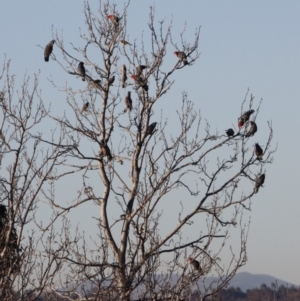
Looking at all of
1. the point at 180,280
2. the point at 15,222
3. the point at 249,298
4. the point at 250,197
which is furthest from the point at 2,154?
the point at 249,298

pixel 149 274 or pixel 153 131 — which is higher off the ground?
pixel 153 131

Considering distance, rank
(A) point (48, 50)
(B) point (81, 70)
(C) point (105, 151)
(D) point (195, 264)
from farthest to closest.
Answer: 1. (A) point (48, 50)
2. (B) point (81, 70)
3. (C) point (105, 151)
4. (D) point (195, 264)

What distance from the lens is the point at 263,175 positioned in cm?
1977

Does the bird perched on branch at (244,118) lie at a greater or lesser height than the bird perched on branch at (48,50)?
lesser

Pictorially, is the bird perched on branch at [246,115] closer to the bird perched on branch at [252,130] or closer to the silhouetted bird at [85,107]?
the bird perched on branch at [252,130]

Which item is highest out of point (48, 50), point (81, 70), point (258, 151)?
point (48, 50)

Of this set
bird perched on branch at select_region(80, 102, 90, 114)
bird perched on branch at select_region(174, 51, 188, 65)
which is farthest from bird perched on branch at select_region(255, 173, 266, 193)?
bird perched on branch at select_region(80, 102, 90, 114)

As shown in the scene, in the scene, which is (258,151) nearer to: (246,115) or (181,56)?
(246,115)

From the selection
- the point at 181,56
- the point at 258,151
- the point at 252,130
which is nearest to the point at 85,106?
the point at 181,56

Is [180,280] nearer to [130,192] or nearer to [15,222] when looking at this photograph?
[130,192]

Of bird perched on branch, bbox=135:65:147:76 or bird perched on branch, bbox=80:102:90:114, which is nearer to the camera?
bird perched on branch, bbox=135:65:147:76

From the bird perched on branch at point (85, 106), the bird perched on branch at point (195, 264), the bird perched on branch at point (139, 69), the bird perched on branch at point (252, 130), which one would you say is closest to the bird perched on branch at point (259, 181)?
the bird perched on branch at point (252, 130)

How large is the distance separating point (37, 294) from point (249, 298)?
81.4 metres

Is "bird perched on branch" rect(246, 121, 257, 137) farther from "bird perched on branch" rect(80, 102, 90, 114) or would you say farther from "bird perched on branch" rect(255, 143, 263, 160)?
"bird perched on branch" rect(80, 102, 90, 114)
